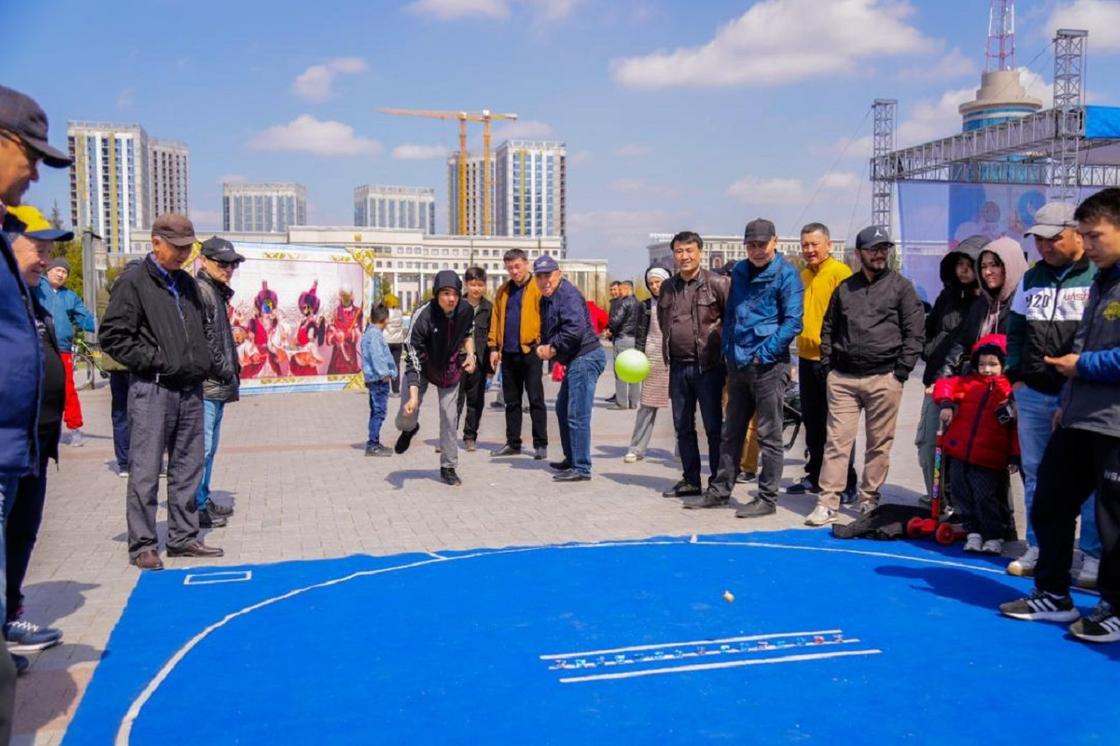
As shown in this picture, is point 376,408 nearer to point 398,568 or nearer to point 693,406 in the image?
point 693,406

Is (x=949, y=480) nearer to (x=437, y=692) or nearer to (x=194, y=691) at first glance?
(x=437, y=692)

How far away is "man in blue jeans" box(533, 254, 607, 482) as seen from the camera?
9312mm

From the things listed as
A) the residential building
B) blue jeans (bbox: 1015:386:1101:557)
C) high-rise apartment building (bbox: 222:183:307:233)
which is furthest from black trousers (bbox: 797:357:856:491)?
high-rise apartment building (bbox: 222:183:307:233)

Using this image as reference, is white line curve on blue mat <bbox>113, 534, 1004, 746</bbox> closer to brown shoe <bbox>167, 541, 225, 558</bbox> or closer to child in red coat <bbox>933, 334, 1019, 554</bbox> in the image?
child in red coat <bbox>933, 334, 1019, 554</bbox>

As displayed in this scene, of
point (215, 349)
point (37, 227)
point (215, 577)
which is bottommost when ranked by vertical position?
point (215, 577)

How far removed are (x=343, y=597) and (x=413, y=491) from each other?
3.38 m

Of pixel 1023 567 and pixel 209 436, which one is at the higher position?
pixel 209 436

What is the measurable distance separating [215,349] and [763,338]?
4.18m

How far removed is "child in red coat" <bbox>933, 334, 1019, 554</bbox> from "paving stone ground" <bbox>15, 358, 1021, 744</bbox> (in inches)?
56.7

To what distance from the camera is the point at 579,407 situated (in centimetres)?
929

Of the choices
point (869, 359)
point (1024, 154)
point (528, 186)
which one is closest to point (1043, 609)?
point (869, 359)

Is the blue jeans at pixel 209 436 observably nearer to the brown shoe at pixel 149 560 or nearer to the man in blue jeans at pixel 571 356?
the brown shoe at pixel 149 560

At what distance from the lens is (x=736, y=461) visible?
8.16 metres

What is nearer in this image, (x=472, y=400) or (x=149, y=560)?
(x=149, y=560)
